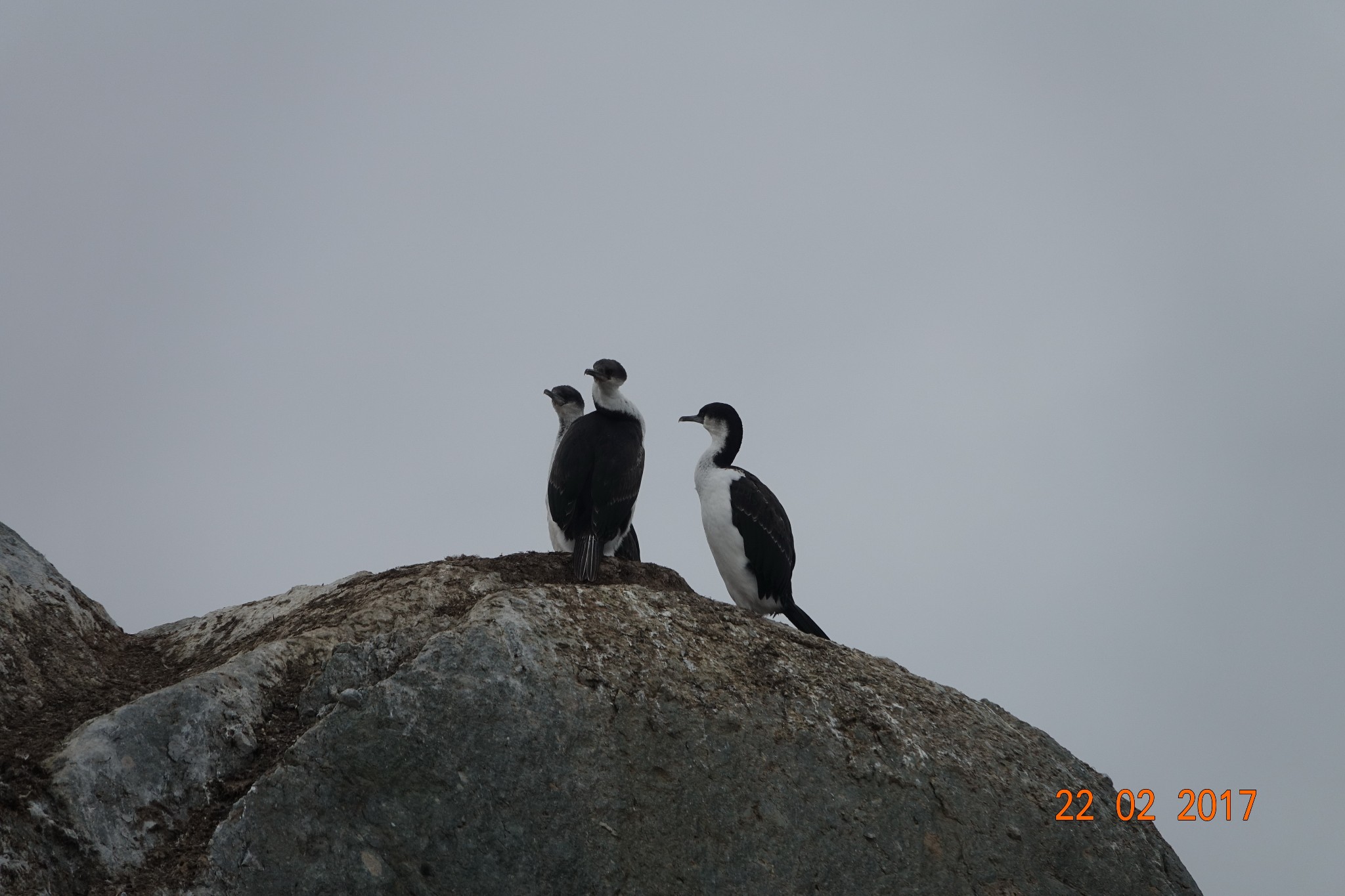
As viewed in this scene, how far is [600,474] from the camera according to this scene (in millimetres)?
11836

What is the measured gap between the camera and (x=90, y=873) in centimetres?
649

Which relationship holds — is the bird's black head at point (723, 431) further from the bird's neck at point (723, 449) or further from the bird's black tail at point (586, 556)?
the bird's black tail at point (586, 556)

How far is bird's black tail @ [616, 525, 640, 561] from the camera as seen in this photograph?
12.9 m

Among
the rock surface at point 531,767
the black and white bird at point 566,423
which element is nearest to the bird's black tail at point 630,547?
the black and white bird at point 566,423

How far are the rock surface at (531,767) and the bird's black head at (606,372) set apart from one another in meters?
4.00

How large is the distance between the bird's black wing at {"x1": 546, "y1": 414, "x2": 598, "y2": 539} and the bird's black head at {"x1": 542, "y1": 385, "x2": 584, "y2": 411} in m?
2.67

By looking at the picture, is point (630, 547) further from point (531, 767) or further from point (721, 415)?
point (531, 767)

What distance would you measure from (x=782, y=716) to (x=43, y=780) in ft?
15.1

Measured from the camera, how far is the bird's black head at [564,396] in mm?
15250

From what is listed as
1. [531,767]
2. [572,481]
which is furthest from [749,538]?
[531,767]

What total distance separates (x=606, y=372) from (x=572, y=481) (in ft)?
5.63

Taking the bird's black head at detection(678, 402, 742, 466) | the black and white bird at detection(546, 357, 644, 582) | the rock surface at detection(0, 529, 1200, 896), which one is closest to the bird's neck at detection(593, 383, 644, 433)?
the black and white bird at detection(546, 357, 644, 582)

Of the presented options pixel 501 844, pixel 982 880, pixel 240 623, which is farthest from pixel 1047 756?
pixel 240 623

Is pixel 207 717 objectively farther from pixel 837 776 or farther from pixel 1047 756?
pixel 1047 756
